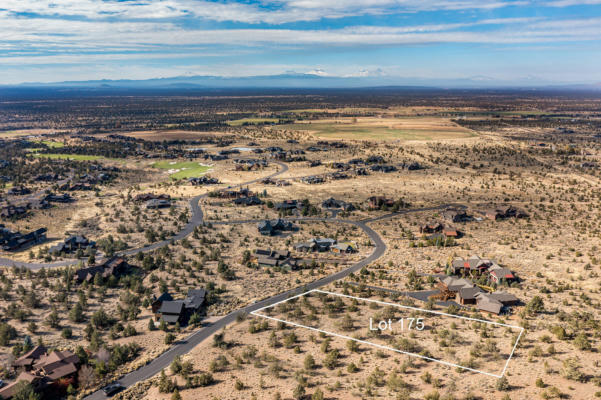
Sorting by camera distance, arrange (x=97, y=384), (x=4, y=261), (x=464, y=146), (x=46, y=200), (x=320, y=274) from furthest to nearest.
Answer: (x=464, y=146), (x=46, y=200), (x=4, y=261), (x=320, y=274), (x=97, y=384)

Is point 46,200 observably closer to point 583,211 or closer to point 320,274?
point 320,274

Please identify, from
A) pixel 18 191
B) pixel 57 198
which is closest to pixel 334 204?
pixel 57 198

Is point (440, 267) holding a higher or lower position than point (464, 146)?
lower

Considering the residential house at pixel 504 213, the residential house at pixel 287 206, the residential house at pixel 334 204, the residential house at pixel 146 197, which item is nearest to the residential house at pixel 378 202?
the residential house at pixel 334 204

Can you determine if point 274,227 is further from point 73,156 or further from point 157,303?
point 73,156

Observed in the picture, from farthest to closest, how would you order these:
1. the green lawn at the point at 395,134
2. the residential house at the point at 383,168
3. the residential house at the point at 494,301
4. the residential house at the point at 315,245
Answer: the green lawn at the point at 395,134 < the residential house at the point at 383,168 < the residential house at the point at 315,245 < the residential house at the point at 494,301

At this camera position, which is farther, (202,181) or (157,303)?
(202,181)

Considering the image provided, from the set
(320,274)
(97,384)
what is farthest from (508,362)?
(97,384)

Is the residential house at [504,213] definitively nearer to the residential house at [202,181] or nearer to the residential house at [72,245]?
the residential house at [202,181]
